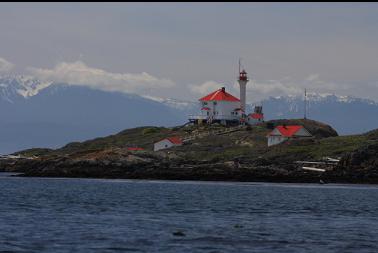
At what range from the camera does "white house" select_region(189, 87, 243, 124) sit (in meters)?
188

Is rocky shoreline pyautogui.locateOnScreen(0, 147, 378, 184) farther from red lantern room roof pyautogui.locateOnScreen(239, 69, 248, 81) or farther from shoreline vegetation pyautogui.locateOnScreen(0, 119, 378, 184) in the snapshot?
red lantern room roof pyautogui.locateOnScreen(239, 69, 248, 81)

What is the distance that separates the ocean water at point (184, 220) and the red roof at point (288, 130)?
203 ft

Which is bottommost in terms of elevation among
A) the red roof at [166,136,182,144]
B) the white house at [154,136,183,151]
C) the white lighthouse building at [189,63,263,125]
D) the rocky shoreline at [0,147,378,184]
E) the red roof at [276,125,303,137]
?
the rocky shoreline at [0,147,378,184]

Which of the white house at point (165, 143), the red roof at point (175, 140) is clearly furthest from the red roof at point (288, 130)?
the white house at point (165, 143)

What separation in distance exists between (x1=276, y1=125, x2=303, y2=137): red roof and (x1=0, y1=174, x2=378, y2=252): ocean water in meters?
61.9

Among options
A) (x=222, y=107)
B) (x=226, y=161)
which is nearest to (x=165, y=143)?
(x=226, y=161)

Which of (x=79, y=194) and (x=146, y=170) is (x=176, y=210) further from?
(x=146, y=170)

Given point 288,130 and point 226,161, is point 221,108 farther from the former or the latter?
point 226,161

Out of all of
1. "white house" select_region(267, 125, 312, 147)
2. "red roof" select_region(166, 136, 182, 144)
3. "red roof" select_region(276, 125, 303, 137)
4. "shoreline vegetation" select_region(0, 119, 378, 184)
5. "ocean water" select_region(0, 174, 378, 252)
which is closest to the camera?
"ocean water" select_region(0, 174, 378, 252)

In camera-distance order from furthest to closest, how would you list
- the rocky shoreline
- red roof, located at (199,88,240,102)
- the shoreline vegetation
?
red roof, located at (199,88,240,102) → the shoreline vegetation → the rocky shoreline

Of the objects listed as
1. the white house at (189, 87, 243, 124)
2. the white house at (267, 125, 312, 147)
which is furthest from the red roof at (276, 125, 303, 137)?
the white house at (189, 87, 243, 124)

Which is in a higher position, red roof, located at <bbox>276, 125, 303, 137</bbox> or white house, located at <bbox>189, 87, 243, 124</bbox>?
white house, located at <bbox>189, 87, 243, 124</bbox>

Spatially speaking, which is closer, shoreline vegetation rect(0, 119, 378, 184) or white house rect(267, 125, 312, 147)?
shoreline vegetation rect(0, 119, 378, 184)

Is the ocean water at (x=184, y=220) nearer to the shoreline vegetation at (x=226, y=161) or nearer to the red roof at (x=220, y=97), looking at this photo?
the shoreline vegetation at (x=226, y=161)
